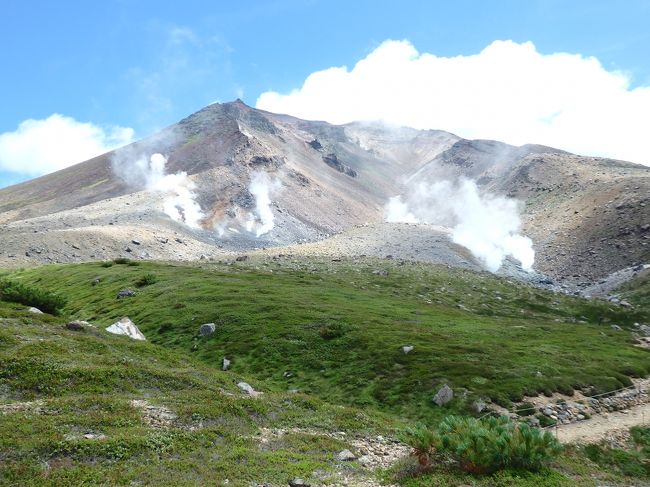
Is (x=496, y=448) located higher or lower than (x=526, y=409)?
higher

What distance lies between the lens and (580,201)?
523 feet

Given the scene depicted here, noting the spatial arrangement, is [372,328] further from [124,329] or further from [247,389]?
[124,329]

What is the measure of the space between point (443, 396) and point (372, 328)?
16.7 m

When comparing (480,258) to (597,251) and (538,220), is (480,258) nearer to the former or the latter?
(597,251)

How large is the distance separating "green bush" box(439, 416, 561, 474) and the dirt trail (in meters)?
9.64

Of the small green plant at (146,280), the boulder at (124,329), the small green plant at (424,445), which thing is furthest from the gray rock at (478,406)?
the small green plant at (146,280)

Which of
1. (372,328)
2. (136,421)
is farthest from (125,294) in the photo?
(136,421)

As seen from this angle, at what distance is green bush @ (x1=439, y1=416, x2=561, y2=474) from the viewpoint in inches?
840

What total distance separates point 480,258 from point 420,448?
4781 inches

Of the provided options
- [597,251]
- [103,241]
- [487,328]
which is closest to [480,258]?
[597,251]

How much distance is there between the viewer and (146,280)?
74.8 m

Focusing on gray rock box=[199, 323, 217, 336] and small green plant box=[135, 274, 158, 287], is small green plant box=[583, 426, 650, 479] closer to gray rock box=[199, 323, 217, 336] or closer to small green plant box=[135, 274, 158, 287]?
gray rock box=[199, 323, 217, 336]

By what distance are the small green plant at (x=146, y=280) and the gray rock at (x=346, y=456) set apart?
189 ft

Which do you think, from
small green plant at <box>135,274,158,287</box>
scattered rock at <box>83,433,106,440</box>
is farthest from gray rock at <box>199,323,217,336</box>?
scattered rock at <box>83,433,106,440</box>
